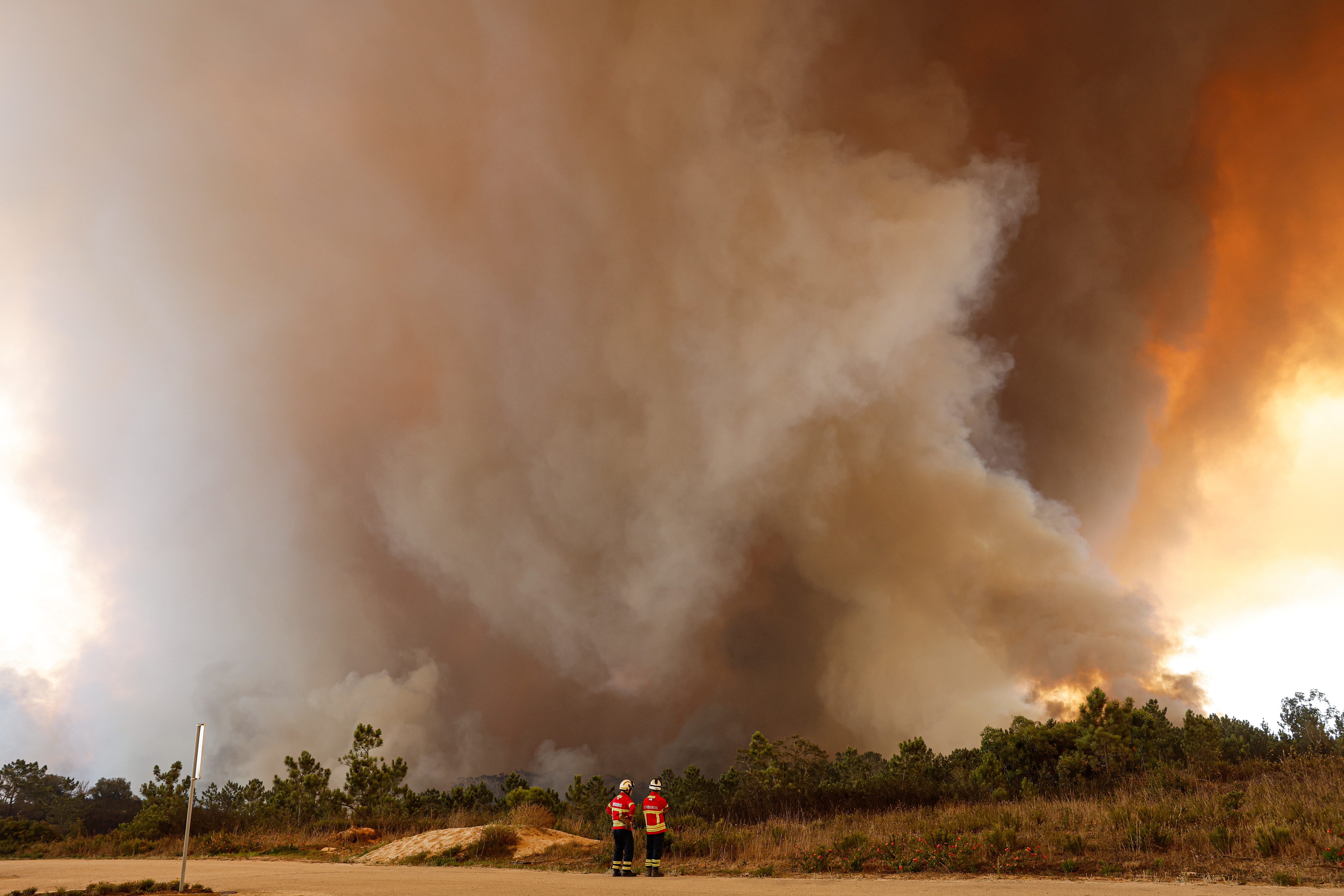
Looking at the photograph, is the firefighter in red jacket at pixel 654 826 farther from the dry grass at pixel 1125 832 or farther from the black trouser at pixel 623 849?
the dry grass at pixel 1125 832

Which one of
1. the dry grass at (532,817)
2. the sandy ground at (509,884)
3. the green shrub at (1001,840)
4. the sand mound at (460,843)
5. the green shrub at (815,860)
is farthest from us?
the dry grass at (532,817)

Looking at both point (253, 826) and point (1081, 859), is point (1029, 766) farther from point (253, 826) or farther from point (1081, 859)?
point (253, 826)

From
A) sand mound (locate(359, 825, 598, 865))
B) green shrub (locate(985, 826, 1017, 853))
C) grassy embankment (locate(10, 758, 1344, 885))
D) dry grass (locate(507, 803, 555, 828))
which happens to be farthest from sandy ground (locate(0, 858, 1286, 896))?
dry grass (locate(507, 803, 555, 828))

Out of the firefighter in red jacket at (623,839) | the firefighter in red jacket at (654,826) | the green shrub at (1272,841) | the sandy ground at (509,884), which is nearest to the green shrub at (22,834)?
the sandy ground at (509,884)

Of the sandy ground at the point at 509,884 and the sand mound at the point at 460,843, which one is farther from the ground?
the sandy ground at the point at 509,884

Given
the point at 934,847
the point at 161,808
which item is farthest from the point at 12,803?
the point at 934,847

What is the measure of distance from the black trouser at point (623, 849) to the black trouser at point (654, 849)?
0.51m

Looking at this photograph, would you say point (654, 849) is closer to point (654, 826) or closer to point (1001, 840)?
point (654, 826)

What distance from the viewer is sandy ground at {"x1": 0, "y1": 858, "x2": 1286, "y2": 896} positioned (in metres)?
14.2

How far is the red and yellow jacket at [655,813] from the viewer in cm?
2067

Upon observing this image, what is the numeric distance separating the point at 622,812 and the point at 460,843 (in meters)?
12.9

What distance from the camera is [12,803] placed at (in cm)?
10731

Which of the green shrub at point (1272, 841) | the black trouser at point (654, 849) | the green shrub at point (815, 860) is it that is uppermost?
the green shrub at point (1272, 841)

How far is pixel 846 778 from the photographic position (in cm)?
7081
